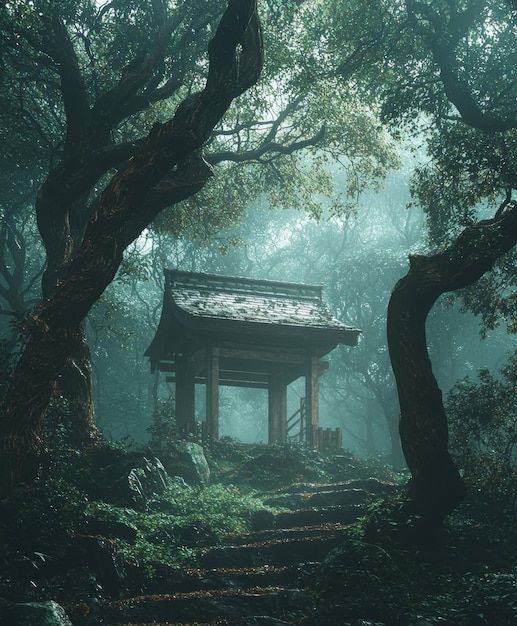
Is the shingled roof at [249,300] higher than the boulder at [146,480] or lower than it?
higher

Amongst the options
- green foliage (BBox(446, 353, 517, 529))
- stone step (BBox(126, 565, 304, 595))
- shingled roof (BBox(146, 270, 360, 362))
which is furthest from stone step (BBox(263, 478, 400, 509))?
shingled roof (BBox(146, 270, 360, 362))

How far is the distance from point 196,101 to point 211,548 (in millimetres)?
6935

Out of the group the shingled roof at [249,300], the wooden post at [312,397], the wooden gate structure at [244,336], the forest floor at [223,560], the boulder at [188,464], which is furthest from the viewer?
the wooden post at [312,397]

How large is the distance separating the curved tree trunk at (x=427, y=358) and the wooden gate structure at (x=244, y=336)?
9544 millimetres

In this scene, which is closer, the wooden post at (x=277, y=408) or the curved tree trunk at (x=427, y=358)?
the curved tree trunk at (x=427, y=358)

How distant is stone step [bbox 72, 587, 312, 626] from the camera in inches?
322

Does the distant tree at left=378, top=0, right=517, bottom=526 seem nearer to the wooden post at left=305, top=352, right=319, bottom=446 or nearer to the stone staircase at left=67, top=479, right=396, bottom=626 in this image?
the stone staircase at left=67, top=479, right=396, bottom=626

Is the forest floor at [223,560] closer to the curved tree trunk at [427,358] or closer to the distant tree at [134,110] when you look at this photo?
the curved tree trunk at [427,358]

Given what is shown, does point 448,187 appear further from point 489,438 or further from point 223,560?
point 223,560

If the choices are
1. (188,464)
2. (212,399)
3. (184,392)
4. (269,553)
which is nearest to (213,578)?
(269,553)

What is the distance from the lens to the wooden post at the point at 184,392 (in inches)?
912

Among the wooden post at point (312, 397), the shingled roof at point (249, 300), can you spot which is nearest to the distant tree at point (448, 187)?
the shingled roof at point (249, 300)

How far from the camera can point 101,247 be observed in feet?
35.3

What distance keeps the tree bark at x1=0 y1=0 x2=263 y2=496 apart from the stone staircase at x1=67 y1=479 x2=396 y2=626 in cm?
292
